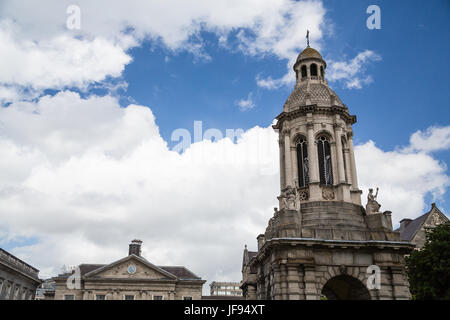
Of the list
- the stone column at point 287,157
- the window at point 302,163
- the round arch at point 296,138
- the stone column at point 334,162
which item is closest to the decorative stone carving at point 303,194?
the window at point 302,163

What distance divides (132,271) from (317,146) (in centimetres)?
4349

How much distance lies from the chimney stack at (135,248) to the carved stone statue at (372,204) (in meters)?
48.8

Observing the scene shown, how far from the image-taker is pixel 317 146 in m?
28.2

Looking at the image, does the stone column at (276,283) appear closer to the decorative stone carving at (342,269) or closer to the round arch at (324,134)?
the decorative stone carving at (342,269)

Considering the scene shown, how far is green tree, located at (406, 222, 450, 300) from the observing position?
109ft

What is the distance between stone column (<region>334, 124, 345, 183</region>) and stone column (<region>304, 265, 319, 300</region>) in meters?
6.68

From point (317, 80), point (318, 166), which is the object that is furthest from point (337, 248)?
point (317, 80)

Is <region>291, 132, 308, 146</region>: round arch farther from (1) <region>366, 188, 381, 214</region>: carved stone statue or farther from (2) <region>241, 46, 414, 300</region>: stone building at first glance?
(1) <region>366, 188, 381, 214</region>: carved stone statue

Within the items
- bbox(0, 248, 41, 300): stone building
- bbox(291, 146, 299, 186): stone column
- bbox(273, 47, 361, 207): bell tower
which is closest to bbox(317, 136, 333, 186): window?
bbox(273, 47, 361, 207): bell tower

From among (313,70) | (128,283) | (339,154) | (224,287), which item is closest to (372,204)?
(339,154)

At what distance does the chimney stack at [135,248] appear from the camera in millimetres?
67188

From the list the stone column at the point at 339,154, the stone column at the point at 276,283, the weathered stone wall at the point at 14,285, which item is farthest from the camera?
the weathered stone wall at the point at 14,285

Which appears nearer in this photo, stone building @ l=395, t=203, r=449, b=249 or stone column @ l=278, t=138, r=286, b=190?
stone column @ l=278, t=138, r=286, b=190
